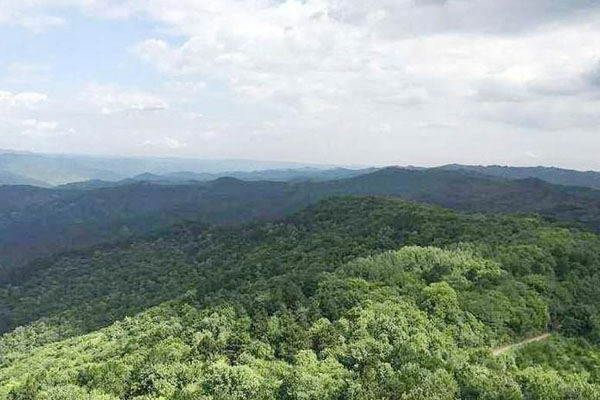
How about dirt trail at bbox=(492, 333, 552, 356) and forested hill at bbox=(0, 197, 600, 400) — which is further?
dirt trail at bbox=(492, 333, 552, 356)

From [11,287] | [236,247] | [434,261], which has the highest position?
[434,261]

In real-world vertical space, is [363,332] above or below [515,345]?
above

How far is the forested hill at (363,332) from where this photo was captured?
61.7m

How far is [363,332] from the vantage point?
71375mm

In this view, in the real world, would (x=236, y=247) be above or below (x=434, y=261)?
below

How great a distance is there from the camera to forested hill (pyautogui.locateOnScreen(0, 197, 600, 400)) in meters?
61.7

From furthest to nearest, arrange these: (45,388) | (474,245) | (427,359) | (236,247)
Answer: (236,247) < (474,245) < (45,388) < (427,359)

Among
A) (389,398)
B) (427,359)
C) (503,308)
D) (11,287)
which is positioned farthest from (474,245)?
(11,287)

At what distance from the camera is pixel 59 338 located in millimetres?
120438

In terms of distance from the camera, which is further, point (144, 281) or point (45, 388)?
point (144, 281)

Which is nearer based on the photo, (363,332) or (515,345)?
(363,332)

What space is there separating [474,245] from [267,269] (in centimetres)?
4183

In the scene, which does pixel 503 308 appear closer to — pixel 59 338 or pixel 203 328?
pixel 203 328

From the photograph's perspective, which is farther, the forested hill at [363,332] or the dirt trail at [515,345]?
the dirt trail at [515,345]
